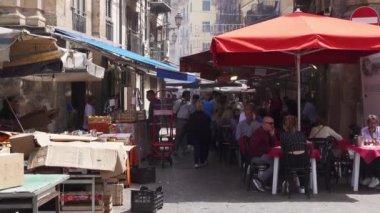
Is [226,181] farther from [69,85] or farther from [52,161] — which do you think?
[69,85]

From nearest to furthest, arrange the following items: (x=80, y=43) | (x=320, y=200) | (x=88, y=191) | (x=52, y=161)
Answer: (x=52, y=161) → (x=88, y=191) → (x=320, y=200) → (x=80, y=43)

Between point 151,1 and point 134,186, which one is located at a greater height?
point 151,1

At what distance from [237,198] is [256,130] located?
4.57 ft

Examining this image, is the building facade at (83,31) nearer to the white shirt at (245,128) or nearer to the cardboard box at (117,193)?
the white shirt at (245,128)

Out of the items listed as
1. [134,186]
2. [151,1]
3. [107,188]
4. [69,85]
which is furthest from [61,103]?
[151,1]

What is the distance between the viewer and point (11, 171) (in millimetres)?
5570

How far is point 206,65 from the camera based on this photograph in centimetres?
1731

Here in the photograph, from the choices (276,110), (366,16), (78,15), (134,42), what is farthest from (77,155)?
(134,42)

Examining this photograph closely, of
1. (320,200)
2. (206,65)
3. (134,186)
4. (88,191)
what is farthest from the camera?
(206,65)

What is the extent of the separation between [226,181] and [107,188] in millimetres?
3889

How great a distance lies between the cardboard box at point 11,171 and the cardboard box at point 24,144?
8.37ft

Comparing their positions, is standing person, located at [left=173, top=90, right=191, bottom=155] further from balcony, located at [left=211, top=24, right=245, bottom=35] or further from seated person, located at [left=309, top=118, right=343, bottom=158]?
balcony, located at [left=211, top=24, right=245, bottom=35]

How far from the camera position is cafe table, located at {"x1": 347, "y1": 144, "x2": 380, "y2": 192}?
10.7 meters

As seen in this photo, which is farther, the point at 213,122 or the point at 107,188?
the point at 213,122
